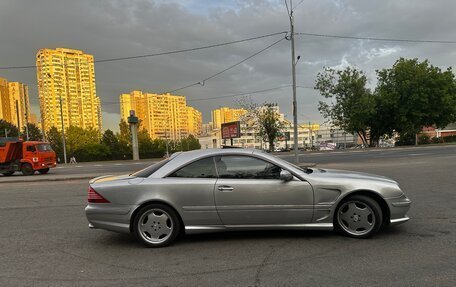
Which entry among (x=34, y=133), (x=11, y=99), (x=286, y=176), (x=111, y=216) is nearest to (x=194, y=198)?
(x=111, y=216)

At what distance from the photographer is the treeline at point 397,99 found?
4834cm

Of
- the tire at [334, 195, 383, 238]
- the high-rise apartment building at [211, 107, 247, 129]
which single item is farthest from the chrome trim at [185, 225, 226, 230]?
the high-rise apartment building at [211, 107, 247, 129]

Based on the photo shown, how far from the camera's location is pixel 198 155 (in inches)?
215

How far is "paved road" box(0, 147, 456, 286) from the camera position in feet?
13.1

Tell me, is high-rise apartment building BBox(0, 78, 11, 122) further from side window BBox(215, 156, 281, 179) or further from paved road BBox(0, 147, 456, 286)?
side window BBox(215, 156, 281, 179)

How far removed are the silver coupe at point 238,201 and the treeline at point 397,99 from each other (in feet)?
150

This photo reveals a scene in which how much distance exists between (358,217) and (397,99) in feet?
162

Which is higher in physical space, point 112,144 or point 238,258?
point 112,144

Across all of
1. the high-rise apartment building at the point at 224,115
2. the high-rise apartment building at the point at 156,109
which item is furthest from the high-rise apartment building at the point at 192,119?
the high-rise apartment building at the point at 224,115

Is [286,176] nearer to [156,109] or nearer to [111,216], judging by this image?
[111,216]

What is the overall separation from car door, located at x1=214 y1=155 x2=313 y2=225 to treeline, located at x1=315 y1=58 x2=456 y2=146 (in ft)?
151

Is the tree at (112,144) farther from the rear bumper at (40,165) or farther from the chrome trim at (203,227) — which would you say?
the chrome trim at (203,227)

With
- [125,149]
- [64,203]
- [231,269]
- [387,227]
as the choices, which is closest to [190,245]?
[231,269]

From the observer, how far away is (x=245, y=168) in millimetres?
5316
